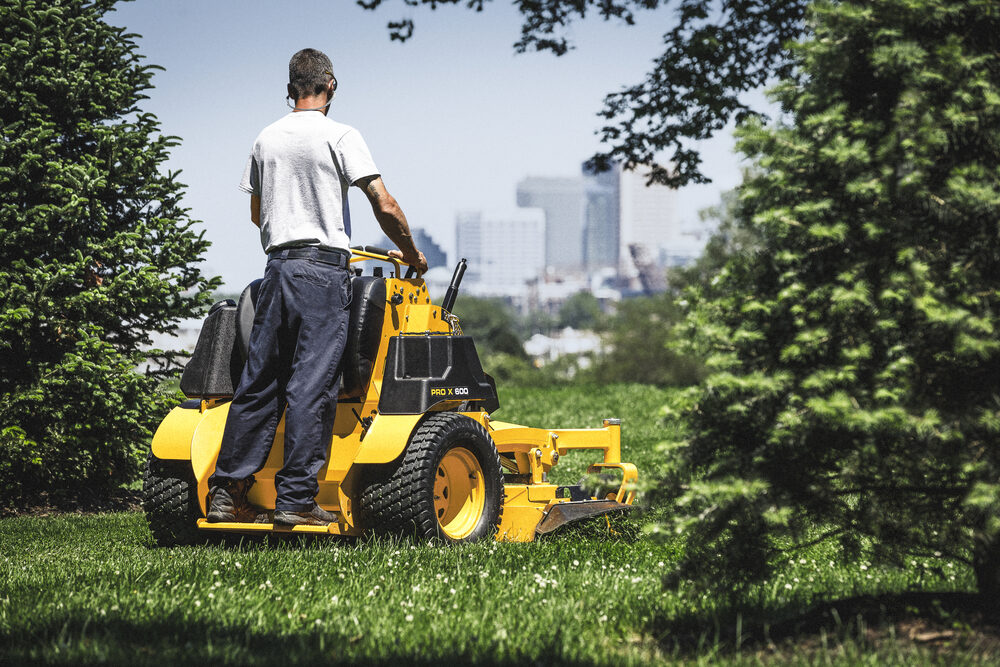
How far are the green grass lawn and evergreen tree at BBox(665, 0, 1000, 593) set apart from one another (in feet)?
1.06

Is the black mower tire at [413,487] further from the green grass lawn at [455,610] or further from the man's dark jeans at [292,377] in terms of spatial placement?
the man's dark jeans at [292,377]

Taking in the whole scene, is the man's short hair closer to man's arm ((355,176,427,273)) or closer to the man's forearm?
man's arm ((355,176,427,273))

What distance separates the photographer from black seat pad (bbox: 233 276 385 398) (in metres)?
5.16

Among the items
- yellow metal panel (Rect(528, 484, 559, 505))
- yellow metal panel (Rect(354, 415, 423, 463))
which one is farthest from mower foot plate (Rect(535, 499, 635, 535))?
yellow metal panel (Rect(354, 415, 423, 463))

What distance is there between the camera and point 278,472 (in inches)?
192

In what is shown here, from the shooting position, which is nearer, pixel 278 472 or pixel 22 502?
pixel 278 472

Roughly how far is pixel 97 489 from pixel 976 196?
772 cm

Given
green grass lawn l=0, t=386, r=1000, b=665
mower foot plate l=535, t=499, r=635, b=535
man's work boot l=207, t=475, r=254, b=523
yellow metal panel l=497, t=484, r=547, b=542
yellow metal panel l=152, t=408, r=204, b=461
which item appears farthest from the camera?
yellow metal panel l=497, t=484, r=547, b=542

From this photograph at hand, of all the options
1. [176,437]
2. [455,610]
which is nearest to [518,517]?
[176,437]

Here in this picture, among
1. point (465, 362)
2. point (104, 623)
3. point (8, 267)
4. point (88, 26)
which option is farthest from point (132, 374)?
point (104, 623)

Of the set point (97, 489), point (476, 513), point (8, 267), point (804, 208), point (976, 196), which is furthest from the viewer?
point (97, 489)

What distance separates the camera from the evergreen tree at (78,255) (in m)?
7.82

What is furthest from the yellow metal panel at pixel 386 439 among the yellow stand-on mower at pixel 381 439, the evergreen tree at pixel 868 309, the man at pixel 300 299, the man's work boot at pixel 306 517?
the evergreen tree at pixel 868 309

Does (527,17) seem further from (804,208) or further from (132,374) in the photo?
(804,208)
